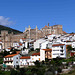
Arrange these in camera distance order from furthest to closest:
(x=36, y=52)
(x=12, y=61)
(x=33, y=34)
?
(x=33, y=34), (x=36, y=52), (x=12, y=61)

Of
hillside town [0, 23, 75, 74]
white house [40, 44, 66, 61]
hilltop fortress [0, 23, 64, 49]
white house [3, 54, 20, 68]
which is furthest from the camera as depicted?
hilltop fortress [0, 23, 64, 49]

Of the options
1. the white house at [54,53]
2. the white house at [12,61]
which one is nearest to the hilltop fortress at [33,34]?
the white house at [12,61]

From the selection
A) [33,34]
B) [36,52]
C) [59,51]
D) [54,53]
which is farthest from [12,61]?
[33,34]

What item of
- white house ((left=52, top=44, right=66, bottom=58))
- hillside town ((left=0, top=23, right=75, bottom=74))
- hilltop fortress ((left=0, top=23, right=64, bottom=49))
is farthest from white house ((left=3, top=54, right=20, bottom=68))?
hilltop fortress ((left=0, top=23, right=64, bottom=49))

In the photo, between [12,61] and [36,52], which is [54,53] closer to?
[36,52]

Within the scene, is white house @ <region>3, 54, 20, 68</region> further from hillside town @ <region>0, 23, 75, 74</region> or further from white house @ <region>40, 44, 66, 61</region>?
white house @ <region>40, 44, 66, 61</region>

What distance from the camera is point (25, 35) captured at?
80.0 metres

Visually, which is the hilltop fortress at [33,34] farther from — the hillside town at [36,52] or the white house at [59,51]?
the white house at [59,51]

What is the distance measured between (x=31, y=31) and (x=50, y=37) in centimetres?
1211

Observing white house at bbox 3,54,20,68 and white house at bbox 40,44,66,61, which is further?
white house at bbox 3,54,20,68

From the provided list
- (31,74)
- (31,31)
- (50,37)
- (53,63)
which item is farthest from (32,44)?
(31,74)

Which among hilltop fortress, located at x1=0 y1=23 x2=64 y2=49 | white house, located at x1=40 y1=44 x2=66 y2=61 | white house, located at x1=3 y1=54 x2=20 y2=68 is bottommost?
white house, located at x1=3 y1=54 x2=20 y2=68

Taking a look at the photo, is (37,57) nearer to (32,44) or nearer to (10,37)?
(32,44)

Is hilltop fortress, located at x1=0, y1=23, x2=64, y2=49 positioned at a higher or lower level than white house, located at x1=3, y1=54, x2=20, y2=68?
higher
